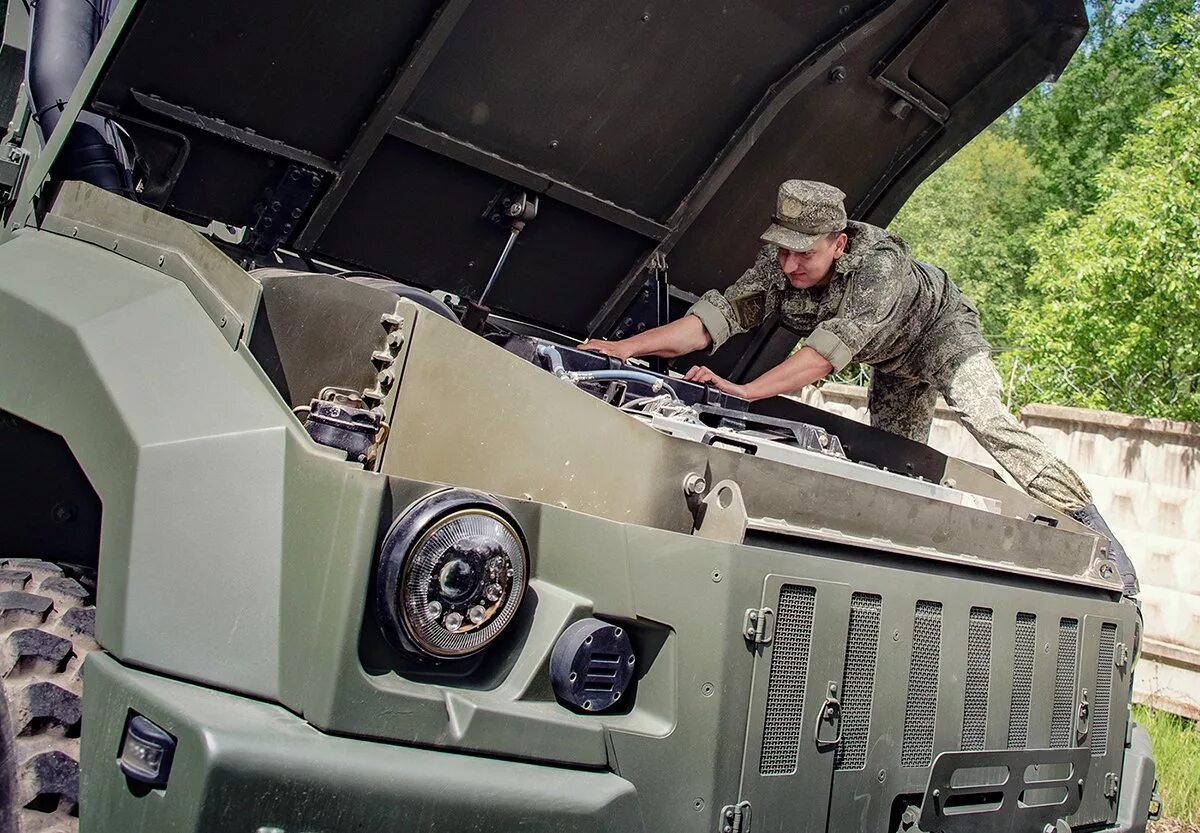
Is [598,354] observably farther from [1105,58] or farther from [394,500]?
[1105,58]

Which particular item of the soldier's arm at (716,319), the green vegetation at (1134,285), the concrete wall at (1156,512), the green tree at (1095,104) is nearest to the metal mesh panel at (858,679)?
the soldier's arm at (716,319)

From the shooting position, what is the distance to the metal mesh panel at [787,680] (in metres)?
2.27

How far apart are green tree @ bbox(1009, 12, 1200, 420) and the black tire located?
10199mm

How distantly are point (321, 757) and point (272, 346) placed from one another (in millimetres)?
834

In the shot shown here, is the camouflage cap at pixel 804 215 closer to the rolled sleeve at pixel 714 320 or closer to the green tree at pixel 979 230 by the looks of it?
the rolled sleeve at pixel 714 320

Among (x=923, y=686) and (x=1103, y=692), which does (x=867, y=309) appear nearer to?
(x=1103, y=692)

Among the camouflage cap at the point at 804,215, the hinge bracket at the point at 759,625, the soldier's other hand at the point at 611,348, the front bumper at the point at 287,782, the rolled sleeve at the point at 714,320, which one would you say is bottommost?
the front bumper at the point at 287,782

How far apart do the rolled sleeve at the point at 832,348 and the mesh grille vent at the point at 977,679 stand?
5.73 feet

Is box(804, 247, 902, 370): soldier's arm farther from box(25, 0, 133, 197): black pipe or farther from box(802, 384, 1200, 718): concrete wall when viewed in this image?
box(802, 384, 1200, 718): concrete wall

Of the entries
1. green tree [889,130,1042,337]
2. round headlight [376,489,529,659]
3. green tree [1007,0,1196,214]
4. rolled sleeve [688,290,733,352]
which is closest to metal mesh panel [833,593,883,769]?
round headlight [376,489,529,659]

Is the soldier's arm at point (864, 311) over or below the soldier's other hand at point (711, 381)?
over

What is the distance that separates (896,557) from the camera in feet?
8.47

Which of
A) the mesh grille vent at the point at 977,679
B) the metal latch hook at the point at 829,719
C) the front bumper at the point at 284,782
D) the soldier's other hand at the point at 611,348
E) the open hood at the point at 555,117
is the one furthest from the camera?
the soldier's other hand at the point at 611,348

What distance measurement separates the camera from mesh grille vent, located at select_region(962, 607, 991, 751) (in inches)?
106
